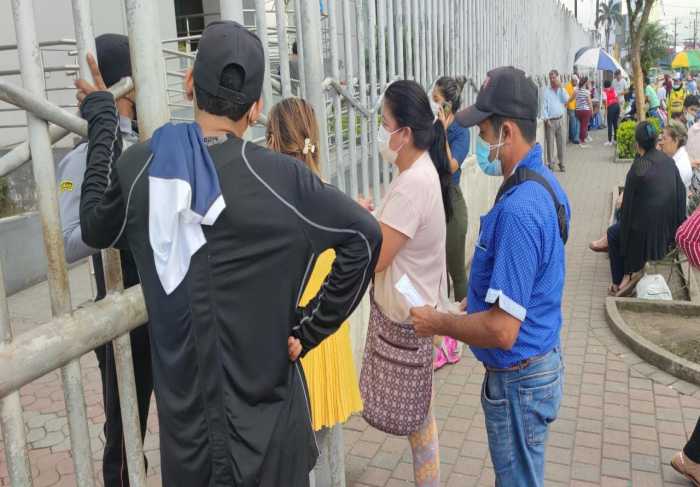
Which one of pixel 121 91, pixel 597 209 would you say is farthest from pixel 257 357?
pixel 597 209

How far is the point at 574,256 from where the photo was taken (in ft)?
26.7

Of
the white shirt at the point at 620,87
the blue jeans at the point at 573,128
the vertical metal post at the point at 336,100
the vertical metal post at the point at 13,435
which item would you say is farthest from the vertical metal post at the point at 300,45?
the white shirt at the point at 620,87

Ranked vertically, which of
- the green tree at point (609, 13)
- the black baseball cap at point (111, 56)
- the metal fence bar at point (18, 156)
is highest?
the green tree at point (609, 13)

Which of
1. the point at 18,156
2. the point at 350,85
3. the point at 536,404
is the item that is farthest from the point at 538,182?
the point at 350,85

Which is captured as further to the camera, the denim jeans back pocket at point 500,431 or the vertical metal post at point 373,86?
the vertical metal post at point 373,86

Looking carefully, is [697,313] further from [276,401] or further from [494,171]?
[276,401]

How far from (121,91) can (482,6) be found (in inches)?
263

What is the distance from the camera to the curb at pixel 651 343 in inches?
181

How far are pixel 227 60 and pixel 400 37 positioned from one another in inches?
144

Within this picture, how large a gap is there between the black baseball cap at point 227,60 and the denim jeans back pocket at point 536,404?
1.45 meters

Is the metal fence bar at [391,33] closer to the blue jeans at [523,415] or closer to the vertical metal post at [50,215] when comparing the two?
the blue jeans at [523,415]

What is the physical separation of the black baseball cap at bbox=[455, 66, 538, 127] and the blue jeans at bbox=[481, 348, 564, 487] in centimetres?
90

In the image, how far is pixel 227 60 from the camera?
1582mm

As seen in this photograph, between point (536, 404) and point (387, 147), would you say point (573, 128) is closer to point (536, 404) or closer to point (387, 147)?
point (387, 147)
